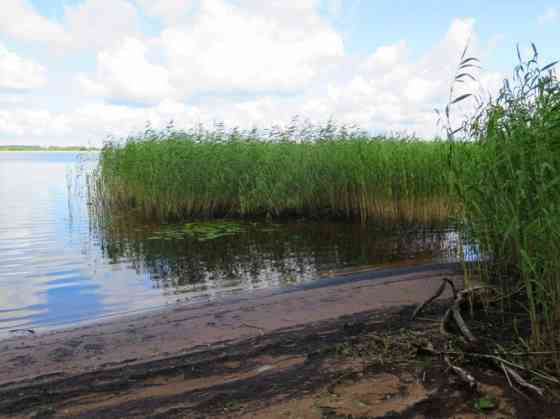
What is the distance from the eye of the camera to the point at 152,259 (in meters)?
9.37

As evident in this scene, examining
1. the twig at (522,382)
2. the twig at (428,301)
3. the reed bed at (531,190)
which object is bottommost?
the twig at (522,382)

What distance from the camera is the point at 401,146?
1196cm

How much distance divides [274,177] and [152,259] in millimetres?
4401

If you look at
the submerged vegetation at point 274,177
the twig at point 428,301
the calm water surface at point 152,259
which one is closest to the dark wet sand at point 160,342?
the twig at point 428,301

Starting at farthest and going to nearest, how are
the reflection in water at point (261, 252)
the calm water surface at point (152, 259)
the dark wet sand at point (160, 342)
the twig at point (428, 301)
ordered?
1. the reflection in water at point (261, 252)
2. the calm water surface at point (152, 259)
3. the twig at point (428, 301)
4. the dark wet sand at point (160, 342)

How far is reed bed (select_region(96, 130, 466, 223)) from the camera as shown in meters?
11.4

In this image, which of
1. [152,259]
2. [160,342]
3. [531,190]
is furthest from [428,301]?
[152,259]

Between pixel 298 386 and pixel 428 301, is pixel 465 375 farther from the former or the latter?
pixel 428 301

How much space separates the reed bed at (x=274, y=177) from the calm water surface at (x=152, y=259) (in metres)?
0.55

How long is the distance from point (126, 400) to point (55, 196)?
64.1ft

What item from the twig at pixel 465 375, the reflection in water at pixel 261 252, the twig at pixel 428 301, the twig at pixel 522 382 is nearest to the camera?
the twig at pixel 522 382

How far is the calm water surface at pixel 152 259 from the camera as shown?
686 centimetres

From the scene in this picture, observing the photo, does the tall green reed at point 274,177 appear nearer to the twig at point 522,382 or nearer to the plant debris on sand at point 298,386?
the plant debris on sand at point 298,386

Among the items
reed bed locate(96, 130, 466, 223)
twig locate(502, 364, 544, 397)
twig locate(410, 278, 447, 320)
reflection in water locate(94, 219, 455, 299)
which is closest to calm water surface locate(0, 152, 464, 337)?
reflection in water locate(94, 219, 455, 299)
